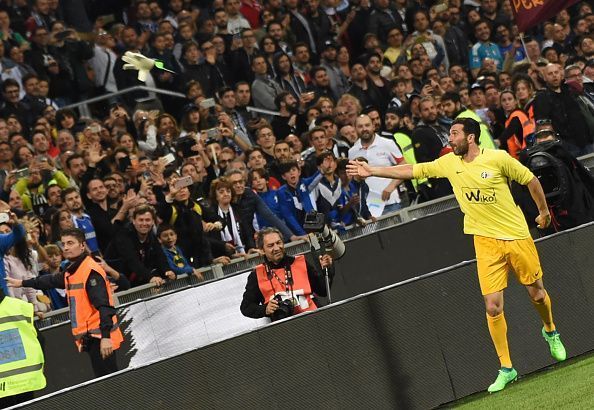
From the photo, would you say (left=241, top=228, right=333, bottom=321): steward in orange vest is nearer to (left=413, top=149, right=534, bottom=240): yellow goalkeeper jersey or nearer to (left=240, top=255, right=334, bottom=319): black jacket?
(left=240, top=255, right=334, bottom=319): black jacket

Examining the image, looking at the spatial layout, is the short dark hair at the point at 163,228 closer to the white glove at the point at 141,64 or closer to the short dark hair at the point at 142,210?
the short dark hair at the point at 142,210

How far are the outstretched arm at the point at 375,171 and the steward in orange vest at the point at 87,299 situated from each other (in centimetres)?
253

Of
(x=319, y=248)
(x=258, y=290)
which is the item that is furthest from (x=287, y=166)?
(x=258, y=290)

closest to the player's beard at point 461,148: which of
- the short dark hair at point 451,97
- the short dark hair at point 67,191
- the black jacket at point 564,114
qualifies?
the short dark hair at point 67,191

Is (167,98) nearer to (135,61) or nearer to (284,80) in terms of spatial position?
→ (284,80)

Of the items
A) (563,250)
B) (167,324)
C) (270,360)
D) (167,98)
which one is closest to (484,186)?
(563,250)

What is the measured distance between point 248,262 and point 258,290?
2.66 meters

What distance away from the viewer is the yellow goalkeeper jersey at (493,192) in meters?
12.4

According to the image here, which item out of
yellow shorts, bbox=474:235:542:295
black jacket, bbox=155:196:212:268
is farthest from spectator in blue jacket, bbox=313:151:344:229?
yellow shorts, bbox=474:235:542:295

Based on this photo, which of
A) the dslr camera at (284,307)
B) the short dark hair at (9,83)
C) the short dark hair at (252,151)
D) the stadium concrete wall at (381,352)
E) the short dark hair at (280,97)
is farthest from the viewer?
the short dark hair at (280,97)

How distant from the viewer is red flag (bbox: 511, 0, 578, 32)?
826 inches

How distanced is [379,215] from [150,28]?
A: 616 centimetres

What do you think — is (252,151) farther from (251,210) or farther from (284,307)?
(284,307)

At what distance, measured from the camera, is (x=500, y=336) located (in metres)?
12.1
